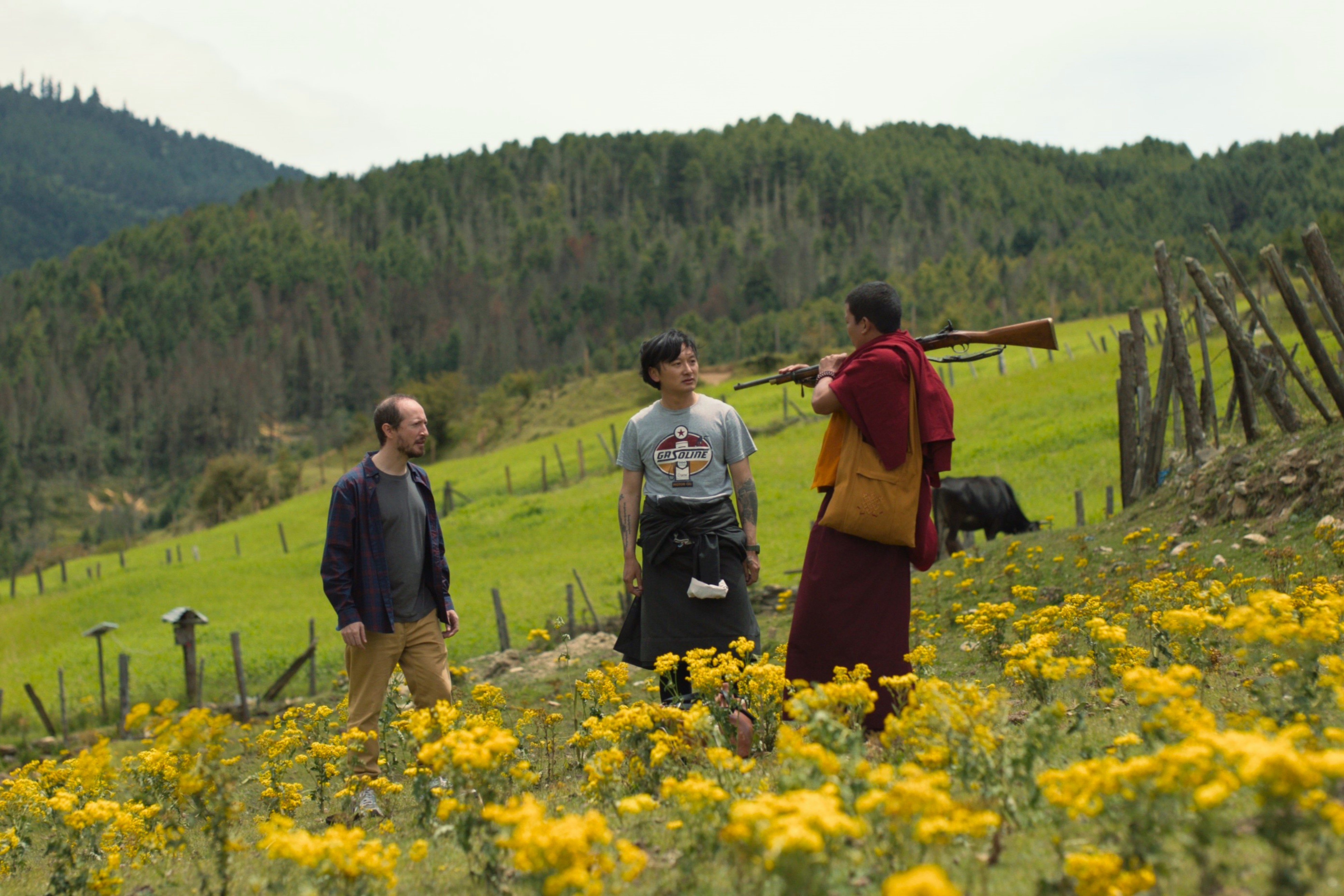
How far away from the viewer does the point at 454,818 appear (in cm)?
324

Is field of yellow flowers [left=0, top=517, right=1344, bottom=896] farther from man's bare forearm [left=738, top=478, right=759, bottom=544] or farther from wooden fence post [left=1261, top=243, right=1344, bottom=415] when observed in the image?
wooden fence post [left=1261, top=243, right=1344, bottom=415]

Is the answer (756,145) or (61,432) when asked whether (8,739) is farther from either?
(756,145)

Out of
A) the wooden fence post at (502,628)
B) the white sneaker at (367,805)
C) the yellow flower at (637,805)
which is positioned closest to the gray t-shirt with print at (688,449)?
the white sneaker at (367,805)

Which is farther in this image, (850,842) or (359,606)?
(359,606)

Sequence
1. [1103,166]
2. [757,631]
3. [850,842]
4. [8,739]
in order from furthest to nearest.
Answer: [1103,166], [8,739], [757,631], [850,842]

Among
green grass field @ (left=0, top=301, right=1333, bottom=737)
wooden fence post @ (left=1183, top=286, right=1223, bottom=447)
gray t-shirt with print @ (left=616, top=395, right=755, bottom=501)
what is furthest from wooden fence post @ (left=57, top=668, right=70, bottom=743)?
wooden fence post @ (left=1183, top=286, right=1223, bottom=447)

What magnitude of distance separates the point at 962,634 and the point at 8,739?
16696 mm


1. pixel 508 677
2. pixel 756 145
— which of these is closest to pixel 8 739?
pixel 508 677

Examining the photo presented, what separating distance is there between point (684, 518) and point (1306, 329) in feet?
22.4

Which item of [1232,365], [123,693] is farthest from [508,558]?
[1232,365]

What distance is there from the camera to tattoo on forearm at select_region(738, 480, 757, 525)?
5273 millimetres

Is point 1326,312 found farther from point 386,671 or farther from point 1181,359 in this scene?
point 386,671

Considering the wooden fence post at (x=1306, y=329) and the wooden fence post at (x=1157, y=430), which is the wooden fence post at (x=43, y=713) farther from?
the wooden fence post at (x=1306, y=329)

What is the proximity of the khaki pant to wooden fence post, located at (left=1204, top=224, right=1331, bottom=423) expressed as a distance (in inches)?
295
